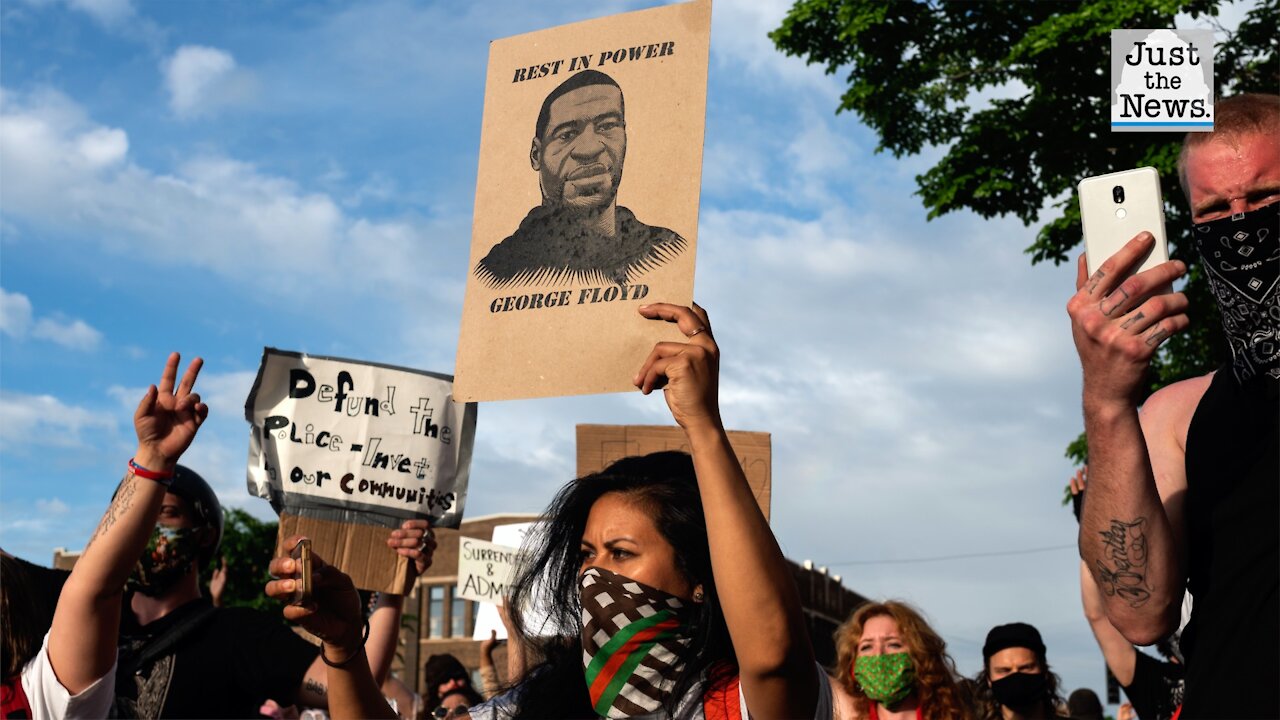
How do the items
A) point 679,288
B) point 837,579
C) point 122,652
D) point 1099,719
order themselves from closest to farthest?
point 679,288 → point 122,652 → point 1099,719 → point 837,579

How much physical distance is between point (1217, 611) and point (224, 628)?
123 inches

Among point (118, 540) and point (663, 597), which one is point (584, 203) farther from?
point (118, 540)

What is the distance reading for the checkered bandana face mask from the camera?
8.52ft

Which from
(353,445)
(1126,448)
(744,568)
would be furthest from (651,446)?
(1126,448)

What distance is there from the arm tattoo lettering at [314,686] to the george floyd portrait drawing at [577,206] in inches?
71.5

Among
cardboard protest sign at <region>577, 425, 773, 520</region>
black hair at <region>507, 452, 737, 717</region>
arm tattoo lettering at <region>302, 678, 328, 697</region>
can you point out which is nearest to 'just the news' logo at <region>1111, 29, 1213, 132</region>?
cardboard protest sign at <region>577, 425, 773, 520</region>

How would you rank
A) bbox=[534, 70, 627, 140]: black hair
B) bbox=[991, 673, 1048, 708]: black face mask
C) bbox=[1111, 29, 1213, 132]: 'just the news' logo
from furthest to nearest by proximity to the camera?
bbox=[991, 673, 1048, 708]: black face mask, bbox=[1111, 29, 1213, 132]: 'just the news' logo, bbox=[534, 70, 627, 140]: black hair

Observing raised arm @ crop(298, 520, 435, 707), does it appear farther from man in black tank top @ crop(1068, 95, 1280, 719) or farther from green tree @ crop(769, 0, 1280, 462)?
green tree @ crop(769, 0, 1280, 462)

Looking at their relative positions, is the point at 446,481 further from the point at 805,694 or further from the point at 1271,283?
the point at 1271,283

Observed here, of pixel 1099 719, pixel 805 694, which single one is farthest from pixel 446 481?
pixel 1099 719

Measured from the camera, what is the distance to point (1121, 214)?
6.63 feet

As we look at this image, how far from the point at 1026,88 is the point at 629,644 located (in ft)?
43.0

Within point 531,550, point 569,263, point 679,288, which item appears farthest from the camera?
point 531,550

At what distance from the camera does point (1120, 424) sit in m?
1.98
